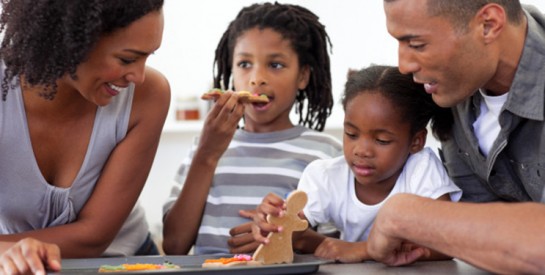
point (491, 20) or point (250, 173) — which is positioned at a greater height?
point (491, 20)

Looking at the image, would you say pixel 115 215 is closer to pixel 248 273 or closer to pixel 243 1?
pixel 248 273

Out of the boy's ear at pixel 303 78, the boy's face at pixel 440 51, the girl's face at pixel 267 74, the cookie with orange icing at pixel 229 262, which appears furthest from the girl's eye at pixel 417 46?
the boy's ear at pixel 303 78

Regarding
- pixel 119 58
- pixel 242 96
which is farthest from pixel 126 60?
pixel 242 96

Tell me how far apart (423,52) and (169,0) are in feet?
9.13

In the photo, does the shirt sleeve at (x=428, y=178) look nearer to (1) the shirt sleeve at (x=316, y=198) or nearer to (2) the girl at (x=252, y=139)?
(1) the shirt sleeve at (x=316, y=198)

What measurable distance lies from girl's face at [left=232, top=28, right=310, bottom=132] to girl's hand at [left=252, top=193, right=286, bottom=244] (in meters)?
0.65

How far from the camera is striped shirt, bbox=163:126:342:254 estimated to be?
6.98ft

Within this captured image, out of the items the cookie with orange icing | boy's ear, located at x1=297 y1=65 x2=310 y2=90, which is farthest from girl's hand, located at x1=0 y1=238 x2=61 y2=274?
boy's ear, located at x1=297 y1=65 x2=310 y2=90

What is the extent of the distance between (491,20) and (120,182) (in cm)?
88

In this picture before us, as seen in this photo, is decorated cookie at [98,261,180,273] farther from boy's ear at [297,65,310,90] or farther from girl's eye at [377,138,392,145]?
boy's ear at [297,65,310,90]

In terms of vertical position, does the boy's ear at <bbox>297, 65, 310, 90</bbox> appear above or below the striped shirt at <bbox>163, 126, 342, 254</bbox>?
above

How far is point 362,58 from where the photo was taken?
402cm

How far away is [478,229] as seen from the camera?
4.03 ft

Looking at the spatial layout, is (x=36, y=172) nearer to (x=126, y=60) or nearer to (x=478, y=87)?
(x=126, y=60)
